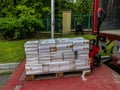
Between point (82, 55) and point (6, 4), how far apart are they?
50.4 ft

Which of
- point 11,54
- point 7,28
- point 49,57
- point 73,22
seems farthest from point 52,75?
point 73,22

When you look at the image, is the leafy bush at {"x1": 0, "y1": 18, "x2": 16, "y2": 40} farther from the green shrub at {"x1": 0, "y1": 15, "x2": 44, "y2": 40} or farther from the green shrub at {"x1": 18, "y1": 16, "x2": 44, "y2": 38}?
the green shrub at {"x1": 18, "y1": 16, "x2": 44, "y2": 38}

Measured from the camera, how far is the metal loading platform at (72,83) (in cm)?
464

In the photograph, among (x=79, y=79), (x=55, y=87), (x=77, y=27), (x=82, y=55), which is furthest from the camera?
(x=77, y=27)

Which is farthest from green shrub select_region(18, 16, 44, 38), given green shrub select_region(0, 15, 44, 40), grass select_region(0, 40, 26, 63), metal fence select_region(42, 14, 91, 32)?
grass select_region(0, 40, 26, 63)

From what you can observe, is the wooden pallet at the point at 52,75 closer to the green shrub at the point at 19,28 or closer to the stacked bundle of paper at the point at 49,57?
the stacked bundle of paper at the point at 49,57

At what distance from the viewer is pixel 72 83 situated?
16.0 ft

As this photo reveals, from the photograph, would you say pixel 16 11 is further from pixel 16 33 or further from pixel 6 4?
pixel 16 33

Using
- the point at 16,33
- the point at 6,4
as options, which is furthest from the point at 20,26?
the point at 6,4

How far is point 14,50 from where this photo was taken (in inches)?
436

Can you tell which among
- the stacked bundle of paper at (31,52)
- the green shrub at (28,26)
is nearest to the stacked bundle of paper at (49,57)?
the stacked bundle of paper at (31,52)

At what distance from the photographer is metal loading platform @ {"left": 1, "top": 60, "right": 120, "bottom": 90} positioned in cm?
464

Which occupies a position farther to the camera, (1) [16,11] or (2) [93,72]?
(1) [16,11]

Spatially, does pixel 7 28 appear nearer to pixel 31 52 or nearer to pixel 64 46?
pixel 31 52
